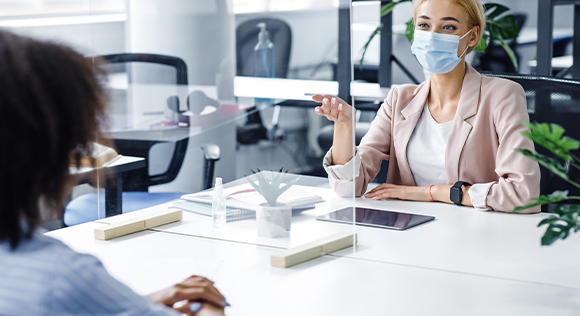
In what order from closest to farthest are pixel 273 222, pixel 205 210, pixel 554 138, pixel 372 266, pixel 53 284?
1. pixel 53 284
2. pixel 554 138
3. pixel 372 266
4. pixel 273 222
5. pixel 205 210

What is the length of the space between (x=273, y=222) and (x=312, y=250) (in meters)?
0.14

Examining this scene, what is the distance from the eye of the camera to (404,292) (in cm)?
104

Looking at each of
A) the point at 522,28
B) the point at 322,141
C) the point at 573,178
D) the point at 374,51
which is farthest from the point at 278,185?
the point at 522,28

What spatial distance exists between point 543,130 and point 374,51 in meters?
3.61

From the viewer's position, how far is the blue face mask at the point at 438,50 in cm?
178

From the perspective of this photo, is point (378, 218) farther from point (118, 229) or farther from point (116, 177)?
point (116, 177)

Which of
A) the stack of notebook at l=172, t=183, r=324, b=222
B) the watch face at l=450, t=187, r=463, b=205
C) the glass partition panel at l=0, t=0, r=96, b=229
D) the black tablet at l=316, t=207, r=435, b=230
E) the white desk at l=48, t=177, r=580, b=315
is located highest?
the glass partition panel at l=0, t=0, r=96, b=229

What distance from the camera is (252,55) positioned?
1.45m

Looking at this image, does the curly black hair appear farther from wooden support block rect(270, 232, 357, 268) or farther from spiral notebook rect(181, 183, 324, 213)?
spiral notebook rect(181, 183, 324, 213)

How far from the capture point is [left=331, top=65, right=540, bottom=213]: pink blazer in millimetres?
1546

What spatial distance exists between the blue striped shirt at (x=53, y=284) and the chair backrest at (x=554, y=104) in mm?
1485

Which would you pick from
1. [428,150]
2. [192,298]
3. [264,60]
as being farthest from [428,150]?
[192,298]

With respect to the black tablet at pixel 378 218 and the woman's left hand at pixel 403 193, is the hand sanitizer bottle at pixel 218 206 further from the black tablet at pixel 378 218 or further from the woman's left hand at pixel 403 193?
the woman's left hand at pixel 403 193

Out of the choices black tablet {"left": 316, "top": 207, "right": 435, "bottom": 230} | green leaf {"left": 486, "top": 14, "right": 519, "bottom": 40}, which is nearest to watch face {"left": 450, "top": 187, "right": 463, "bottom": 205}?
black tablet {"left": 316, "top": 207, "right": 435, "bottom": 230}
